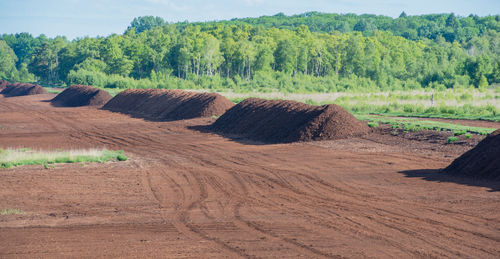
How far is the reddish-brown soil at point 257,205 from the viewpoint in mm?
9203

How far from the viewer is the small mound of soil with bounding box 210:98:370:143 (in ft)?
82.7

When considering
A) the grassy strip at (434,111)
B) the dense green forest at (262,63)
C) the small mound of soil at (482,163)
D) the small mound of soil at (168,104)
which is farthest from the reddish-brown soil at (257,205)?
the dense green forest at (262,63)

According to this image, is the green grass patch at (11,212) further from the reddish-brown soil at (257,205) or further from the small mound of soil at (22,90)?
the small mound of soil at (22,90)

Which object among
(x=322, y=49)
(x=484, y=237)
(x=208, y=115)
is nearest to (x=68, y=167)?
(x=484, y=237)

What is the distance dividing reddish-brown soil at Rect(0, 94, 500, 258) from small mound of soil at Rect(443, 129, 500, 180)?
50 centimetres

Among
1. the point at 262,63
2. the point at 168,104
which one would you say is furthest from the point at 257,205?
the point at 262,63

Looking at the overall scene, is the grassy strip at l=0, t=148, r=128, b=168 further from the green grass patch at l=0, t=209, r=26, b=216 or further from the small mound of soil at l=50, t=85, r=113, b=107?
the small mound of soil at l=50, t=85, r=113, b=107

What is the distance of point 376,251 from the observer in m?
8.91

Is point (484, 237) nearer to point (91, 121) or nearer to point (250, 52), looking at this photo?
point (91, 121)

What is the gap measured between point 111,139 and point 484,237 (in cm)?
2162

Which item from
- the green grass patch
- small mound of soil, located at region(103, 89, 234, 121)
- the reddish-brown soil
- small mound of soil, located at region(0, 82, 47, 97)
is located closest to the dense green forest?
small mound of soil, located at region(0, 82, 47, 97)

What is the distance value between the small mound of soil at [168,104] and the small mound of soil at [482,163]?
23514mm

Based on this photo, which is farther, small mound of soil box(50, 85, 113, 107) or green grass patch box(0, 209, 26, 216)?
small mound of soil box(50, 85, 113, 107)

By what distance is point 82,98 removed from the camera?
58.0 metres
